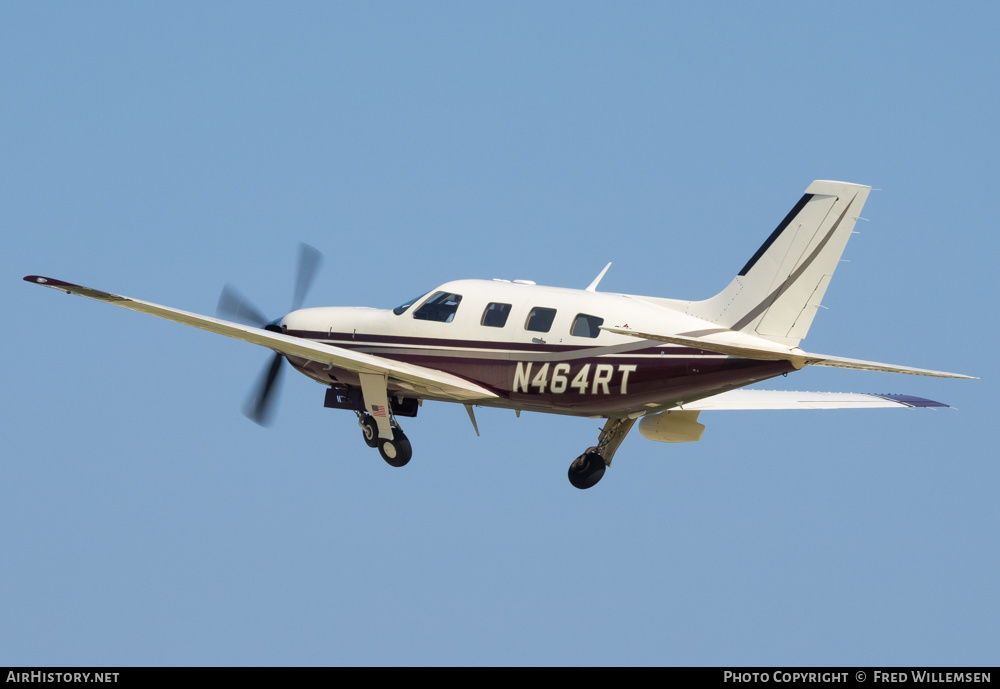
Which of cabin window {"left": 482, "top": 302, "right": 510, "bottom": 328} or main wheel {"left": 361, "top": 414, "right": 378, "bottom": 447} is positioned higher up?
cabin window {"left": 482, "top": 302, "right": 510, "bottom": 328}

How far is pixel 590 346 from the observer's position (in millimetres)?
28438

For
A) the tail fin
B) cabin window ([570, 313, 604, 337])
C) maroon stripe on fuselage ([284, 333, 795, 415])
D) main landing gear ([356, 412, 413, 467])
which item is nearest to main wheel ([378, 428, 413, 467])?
main landing gear ([356, 412, 413, 467])

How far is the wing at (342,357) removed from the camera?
1164 inches

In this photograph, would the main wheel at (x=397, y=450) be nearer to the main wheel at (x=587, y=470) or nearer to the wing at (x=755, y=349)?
the main wheel at (x=587, y=470)

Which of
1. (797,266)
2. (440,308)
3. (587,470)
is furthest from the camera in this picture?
(587,470)

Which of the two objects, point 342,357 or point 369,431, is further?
point 369,431

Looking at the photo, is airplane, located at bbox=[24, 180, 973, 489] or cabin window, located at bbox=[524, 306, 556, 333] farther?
cabin window, located at bbox=[524, 306, 556, 333]

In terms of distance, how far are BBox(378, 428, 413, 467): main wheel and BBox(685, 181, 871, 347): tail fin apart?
288 inches

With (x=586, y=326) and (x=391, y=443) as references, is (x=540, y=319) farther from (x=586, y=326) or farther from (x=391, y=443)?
(x=391, y=443)

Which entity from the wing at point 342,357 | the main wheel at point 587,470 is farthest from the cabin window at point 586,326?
the main wheel at point 587,470

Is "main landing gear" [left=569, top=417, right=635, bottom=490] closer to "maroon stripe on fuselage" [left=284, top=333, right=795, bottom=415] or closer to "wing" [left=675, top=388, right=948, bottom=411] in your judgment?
"wing" [left=675, top=388, right=948, bottom=411]

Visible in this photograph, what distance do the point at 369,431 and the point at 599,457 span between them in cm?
486

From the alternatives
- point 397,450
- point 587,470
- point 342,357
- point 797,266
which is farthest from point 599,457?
point 797,266

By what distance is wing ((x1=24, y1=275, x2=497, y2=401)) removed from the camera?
2958 centimetres
